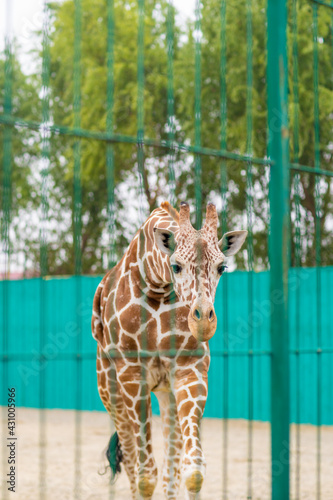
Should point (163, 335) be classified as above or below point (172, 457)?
above

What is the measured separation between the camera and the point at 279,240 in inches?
117

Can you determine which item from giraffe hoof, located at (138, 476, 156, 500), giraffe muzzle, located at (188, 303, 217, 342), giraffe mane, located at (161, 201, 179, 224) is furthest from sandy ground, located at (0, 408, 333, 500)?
giraffe mane, located at (161, 201, 179, 224)

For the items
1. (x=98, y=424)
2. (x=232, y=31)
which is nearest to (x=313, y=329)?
(x=98, y=424)

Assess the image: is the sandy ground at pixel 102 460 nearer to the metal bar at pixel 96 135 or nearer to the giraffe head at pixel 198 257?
the giraffe head at pixel 198 257

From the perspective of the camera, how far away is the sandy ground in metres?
5.72

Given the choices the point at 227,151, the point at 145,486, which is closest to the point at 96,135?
the point at 145,486

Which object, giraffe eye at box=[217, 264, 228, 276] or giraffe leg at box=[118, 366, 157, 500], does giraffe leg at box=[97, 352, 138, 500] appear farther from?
giraffe eye at box=[217, 264, 228, 276]

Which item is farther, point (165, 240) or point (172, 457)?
point (172, 457)

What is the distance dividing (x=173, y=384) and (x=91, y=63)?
13.4 m

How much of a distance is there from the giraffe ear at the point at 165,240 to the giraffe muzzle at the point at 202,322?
1.56ft

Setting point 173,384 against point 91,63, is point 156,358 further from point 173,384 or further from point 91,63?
point 91,63

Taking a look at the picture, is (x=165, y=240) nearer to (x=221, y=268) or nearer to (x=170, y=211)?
(x=221, y=268)

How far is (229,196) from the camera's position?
13.3 meters

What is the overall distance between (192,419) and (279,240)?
779 millimetres
